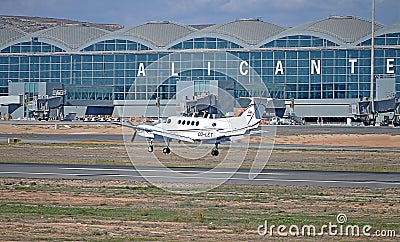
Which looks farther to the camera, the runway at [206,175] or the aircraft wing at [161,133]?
the aircraft wing at [161,133]

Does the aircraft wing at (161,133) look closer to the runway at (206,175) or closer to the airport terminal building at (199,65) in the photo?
the runway at (206,175)

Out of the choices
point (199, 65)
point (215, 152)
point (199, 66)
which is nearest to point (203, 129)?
point (215, 152)

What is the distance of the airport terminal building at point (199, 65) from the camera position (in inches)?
5438

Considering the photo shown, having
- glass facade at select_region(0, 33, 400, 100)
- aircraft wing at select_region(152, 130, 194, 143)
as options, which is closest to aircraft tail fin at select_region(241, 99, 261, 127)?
aircraft wing at select_region(152, 130, 194, 143)

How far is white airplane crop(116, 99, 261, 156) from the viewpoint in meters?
55.3

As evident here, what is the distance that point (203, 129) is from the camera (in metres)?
56.8

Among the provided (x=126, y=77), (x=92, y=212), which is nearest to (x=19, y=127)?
(x=126, y=77)

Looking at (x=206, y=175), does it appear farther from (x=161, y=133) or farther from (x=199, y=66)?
(x=199, y=66)

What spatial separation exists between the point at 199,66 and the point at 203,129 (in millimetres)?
87855

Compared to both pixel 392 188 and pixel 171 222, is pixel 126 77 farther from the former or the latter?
pixel 171 222

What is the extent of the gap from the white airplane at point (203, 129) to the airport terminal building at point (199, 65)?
67.1 meters

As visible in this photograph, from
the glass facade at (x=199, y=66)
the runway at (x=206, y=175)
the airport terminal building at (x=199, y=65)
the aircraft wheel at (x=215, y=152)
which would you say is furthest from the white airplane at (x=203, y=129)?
the glass facade at (x=199, y=66)

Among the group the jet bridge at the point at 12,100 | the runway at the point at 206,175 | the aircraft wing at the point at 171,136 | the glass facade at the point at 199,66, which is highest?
the glass facade at the point at 199,66

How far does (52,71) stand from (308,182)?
11740 centimetres
